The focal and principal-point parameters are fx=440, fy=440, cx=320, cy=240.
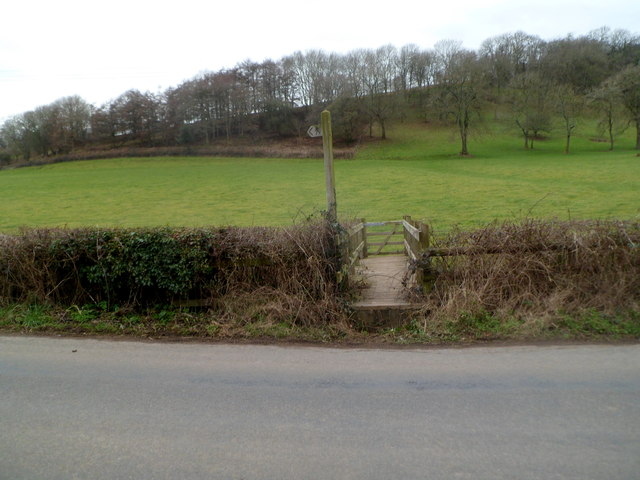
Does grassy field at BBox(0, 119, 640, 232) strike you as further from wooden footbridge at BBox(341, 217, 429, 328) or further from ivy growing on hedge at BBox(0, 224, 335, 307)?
ivy growing on hedge at BBox(0, 224, 335, 307)

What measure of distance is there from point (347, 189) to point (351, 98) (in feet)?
128

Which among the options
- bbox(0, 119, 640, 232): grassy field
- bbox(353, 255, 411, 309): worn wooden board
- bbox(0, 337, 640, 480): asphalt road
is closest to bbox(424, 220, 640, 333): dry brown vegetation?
bbox(353, 255, 411, 309): worn wooden board

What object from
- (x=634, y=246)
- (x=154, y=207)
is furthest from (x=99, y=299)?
(x=154, y=207)

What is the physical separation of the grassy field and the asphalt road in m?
7.42

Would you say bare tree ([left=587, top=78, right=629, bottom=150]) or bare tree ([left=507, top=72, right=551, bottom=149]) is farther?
bare tree ([left=507, top=72, right=551, bottom=149])

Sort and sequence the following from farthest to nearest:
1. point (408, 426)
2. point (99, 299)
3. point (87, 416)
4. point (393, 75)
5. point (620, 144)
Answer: point (393, 75) < point (620, 144) < point (99, 299) < point (87, 416) < point (408, 426)

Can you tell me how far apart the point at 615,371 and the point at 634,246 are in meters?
2.69

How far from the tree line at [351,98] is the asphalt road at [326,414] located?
56.1 m

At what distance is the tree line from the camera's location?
190 feet

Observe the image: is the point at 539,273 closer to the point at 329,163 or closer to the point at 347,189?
the point at 329,163

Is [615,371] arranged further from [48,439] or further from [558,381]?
[48,439]

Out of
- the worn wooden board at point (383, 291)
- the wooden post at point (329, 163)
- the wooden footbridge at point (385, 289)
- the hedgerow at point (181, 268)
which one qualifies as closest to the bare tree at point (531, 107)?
the worn wooden board at point (383, 291)

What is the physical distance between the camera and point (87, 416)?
4.02 metres

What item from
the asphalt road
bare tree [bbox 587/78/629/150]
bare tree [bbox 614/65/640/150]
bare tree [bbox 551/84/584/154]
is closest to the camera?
the asphalt road
